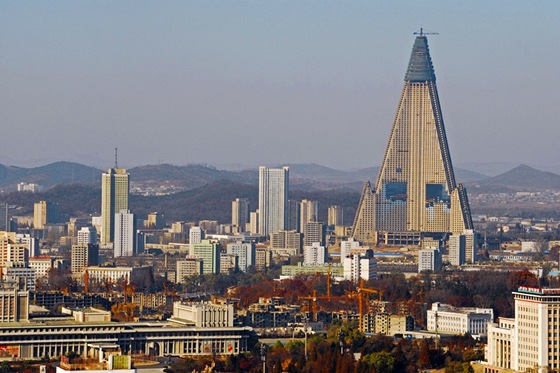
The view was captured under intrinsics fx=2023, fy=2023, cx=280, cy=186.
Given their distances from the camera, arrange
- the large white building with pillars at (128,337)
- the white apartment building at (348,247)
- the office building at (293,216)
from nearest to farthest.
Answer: the large white building with pillars at (128,337) → the white apartment building at (348,247) → the office building at (293,216)

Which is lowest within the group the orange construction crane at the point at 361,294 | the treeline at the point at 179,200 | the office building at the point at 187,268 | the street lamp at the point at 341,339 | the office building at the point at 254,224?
the street lamp at the point at 341,339

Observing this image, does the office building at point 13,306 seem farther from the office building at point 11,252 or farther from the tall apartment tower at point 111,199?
the tall apartment tower at point 111,199

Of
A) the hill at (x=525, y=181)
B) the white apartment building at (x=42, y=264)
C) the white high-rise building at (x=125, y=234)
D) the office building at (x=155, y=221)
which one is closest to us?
the white apartment building at (x=42, y=264)

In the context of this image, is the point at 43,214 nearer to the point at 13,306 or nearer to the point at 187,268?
the point at 187,268

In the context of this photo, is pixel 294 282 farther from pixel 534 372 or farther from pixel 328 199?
pixel 328 199

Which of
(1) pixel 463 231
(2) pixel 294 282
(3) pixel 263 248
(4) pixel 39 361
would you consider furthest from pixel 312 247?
(4) pixel 39 361

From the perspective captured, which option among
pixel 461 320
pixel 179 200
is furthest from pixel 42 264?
pixel 179 200

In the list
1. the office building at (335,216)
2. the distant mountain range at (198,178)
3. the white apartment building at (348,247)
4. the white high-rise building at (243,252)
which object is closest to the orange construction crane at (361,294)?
the white high-rise building at (243,252)
